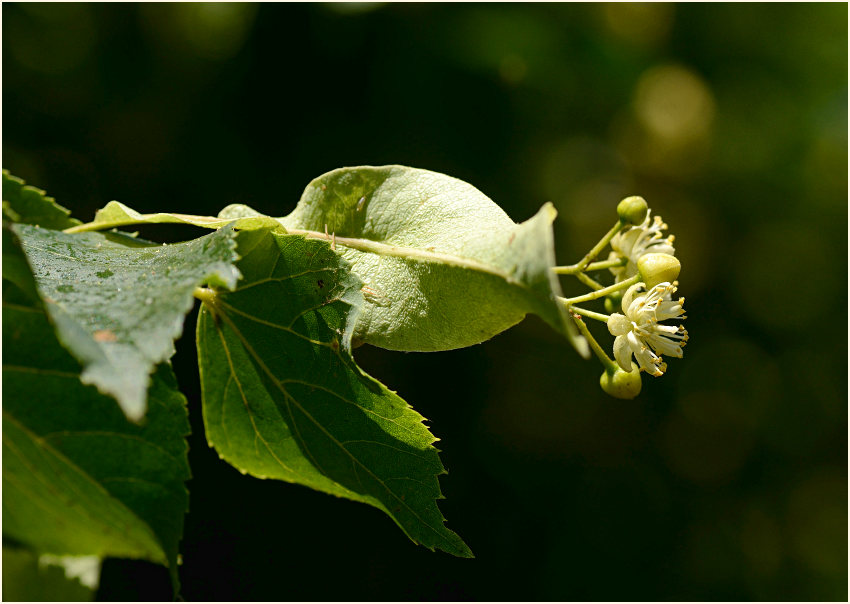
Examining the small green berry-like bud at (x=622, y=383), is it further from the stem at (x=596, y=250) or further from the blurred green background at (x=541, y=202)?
the blurred green background at (x=541, y=202)

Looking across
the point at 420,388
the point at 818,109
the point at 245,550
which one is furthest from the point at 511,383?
the point at 818,109

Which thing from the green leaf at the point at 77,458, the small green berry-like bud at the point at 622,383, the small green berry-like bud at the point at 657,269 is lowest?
the green leaf at the point at 77,458

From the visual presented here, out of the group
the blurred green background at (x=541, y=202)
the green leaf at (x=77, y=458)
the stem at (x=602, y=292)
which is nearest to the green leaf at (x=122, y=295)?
the green leaf at (x=77, y=458)

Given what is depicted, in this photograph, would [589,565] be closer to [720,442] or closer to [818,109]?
[720,442]

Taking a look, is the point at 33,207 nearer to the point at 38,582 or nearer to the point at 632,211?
the point at 38,582

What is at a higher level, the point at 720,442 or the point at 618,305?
the point at 618,305

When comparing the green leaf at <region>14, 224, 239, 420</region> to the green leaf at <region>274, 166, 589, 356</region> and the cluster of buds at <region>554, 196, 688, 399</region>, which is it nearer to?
the green leaf at <region>274, 166, 589, 356</region>
